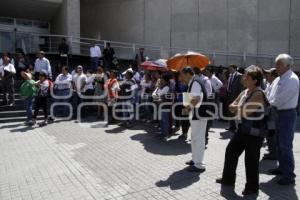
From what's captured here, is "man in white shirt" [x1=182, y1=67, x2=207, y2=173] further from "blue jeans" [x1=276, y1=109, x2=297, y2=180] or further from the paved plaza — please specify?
"blue jeans" [x1=276, y1=109, x2=297, y2=180]

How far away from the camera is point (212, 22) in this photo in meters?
21.0

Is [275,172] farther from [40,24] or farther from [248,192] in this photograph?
[40,24]

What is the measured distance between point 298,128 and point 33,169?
25.5 ft

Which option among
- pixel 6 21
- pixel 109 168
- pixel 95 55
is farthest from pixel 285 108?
pixel 6 21

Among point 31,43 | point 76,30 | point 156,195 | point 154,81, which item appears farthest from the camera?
point 76,30

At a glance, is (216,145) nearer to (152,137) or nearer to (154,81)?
(152,137)

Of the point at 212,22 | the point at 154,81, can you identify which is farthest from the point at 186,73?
the point at 212,22

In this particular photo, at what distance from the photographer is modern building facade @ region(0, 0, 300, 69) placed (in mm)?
19406

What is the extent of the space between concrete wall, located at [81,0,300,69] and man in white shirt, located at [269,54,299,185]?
49.0ft

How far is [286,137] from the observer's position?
5309 mm

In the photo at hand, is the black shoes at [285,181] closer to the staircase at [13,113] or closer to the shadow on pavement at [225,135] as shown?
the shadow on pavement at [225,135]

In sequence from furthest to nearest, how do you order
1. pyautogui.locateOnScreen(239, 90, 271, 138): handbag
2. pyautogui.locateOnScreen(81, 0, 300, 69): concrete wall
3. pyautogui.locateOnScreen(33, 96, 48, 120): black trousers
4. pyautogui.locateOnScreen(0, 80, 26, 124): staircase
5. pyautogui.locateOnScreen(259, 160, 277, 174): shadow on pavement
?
pyautogui.locateOnScreen(81, 0, 300, 69): concrete wall → pyautogui.locateOnScreen(0, 80, 26, 124): staircase → pyautogui.locateOnScreen(33, 96, 48, 120): black trousers → pyautogui.locateOnScreen(259, 160, 277, 174): shadow on pavement → pyautogui.locateOnScreen(239, 90, 271, 138): handbag

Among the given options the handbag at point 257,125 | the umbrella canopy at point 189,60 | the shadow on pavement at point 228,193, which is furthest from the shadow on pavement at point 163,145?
the handbag at point 257,125

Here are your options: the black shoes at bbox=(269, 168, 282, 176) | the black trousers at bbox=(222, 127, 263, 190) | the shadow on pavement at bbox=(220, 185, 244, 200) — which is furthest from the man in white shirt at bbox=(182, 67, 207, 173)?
the black shoes at bbox=(269, 168, 282, 176)
